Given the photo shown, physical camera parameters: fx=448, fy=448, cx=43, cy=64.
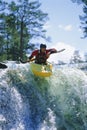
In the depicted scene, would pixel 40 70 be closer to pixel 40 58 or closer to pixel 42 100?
pixel 40 58

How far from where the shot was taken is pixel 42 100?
46.4 ft

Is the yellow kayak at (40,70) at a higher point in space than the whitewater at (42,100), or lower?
higher

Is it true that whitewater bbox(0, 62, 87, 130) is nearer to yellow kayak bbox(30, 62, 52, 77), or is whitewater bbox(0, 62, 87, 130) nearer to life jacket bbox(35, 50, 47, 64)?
yellow kayak bbox(30, 62, 52, 77)

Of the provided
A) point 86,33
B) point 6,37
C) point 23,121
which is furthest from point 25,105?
point 6,37

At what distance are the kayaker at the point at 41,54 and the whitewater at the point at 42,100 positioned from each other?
0.48 meters

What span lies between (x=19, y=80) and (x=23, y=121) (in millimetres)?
1610

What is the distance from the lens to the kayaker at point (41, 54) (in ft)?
51.0

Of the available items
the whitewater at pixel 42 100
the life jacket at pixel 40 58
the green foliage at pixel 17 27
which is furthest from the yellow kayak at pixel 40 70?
the green foliage at pixel 17 27

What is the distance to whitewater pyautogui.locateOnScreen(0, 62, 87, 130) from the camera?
1316 cm

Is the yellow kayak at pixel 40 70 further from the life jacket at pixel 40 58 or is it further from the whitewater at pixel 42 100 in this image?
the life jacket at pixel 40 58

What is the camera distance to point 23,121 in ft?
43.0

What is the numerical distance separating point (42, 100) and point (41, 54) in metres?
2.09

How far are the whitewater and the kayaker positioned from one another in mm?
483

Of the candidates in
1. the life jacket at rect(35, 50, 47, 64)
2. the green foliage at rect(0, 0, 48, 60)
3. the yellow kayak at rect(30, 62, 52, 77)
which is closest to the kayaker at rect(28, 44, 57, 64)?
the life jacket at rect(35, 50, 47, 64)
